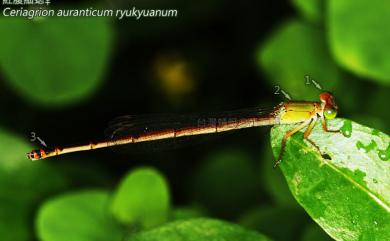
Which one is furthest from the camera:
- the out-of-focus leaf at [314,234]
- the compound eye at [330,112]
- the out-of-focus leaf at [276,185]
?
the out-of-focus leaf at [276,185]

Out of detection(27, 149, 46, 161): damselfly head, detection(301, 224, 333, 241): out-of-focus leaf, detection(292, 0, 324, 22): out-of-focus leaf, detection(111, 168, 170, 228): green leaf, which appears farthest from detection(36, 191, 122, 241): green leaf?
detection(292, 0, 324, 22): out-of-focus leaf

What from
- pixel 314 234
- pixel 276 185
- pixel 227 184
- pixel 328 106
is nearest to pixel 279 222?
pixel 276 185

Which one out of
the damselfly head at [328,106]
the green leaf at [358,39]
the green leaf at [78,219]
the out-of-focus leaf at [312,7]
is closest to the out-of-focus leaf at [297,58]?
the out-of-focus leaf at [312,7]

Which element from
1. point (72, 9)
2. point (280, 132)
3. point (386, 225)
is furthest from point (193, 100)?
point (386, 225)

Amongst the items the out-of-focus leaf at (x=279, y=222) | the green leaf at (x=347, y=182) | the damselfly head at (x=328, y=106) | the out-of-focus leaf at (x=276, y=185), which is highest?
the damselfly head at (x=328, y=106)

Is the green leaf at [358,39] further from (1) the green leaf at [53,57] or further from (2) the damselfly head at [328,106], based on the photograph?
(1) the green leaf at [53,57]

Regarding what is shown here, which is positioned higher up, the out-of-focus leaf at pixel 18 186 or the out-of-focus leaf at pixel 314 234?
the out-of-focus leaf at pixel 18 186

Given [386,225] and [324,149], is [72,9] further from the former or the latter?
[386,225]
